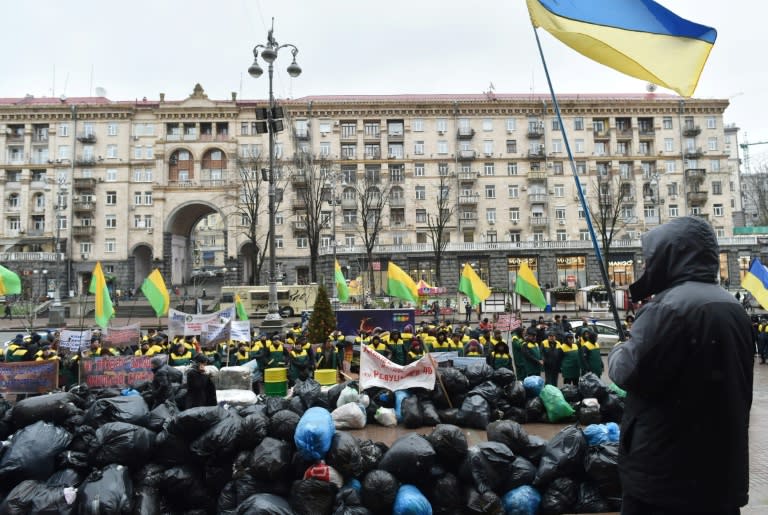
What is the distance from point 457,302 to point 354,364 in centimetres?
2153

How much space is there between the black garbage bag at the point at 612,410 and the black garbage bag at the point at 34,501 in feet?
19.3

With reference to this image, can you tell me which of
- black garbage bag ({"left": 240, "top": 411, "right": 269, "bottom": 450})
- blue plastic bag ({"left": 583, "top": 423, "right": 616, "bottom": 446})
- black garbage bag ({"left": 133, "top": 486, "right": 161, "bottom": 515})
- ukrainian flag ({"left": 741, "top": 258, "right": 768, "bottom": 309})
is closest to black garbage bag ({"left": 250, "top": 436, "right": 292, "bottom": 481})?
black garbage bag ({"left": 240, "top": 411, "right": 269, "bottom": 450})

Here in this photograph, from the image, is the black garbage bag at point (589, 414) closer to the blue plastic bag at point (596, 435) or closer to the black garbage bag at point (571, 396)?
the black garbage bag at point (571, 396)

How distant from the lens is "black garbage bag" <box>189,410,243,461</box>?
15.9 ft

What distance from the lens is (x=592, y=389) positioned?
261 inches

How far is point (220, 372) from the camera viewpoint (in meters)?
8.86

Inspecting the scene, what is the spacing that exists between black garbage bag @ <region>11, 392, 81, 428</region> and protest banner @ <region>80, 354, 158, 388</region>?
12.6 feet

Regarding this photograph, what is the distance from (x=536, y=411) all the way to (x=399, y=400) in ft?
5.93

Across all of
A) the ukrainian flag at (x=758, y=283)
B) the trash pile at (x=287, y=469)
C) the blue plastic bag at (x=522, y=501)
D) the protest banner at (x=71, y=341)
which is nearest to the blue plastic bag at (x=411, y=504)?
the trash pile at (x=287, y=469)

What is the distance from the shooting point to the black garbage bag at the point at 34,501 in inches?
168

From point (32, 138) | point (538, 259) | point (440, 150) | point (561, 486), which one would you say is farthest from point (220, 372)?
point (32, 138)

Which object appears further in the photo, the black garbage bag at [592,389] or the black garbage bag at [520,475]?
the black garbage bag at [592,389]

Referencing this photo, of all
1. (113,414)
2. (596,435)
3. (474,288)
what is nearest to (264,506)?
(113,414)

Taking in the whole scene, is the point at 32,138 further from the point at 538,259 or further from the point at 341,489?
the point at 341,489
